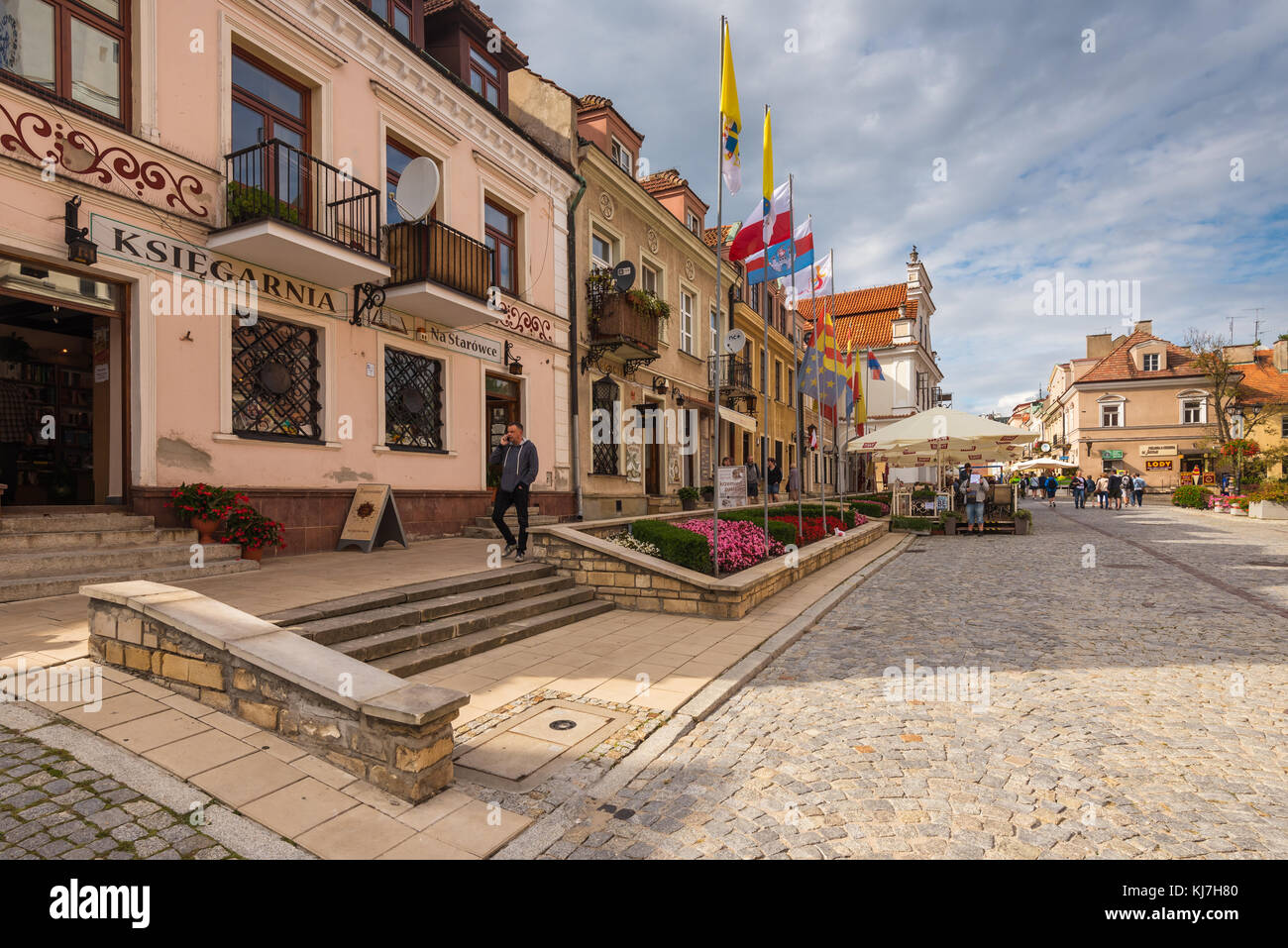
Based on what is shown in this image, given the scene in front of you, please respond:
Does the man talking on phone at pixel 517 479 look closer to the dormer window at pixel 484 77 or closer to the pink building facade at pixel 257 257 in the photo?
the pink building facade at pixel 257 257

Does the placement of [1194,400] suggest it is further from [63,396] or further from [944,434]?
[63,396]

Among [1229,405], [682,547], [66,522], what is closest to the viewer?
[66,522]

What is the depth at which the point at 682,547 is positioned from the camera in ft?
27.1

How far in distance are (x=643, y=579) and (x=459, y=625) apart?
8.35 ft

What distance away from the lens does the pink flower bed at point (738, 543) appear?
8.62 m

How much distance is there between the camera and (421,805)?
310cm

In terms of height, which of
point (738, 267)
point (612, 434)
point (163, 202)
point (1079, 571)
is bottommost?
point (1079, 571)

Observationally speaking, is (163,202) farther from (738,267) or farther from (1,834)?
(738,267)

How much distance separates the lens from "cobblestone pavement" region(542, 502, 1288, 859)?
9.37 feet

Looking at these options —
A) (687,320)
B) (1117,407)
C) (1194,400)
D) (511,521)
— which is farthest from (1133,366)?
(511,521)

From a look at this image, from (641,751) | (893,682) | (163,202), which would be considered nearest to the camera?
(641,751)
